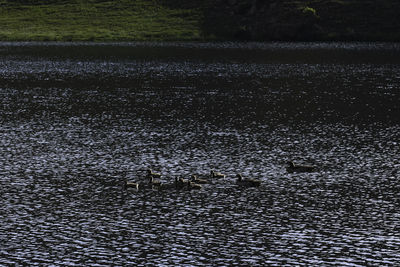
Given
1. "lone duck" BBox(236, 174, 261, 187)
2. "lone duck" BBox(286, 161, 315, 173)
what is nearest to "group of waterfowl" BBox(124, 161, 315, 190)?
"lone duck" BBox(236, 174, 261, 187)

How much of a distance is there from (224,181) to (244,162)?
268 inches

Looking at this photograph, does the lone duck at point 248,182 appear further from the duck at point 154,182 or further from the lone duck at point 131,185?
the lone duck at point 131,185

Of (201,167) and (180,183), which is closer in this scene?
(180,183)

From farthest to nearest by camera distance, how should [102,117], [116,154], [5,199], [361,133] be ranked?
[102,117]
[361,133]
[116,154]
[5,199]

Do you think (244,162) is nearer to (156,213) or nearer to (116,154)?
(116,154)

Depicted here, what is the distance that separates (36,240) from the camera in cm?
3953

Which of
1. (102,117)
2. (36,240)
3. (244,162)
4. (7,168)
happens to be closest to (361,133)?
(244,162)

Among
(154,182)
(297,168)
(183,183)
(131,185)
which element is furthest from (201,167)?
(131,185)

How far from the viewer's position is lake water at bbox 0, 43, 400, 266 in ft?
126

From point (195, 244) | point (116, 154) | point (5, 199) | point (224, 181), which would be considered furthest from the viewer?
point (116, 154)

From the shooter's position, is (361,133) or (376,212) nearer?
(376,212)

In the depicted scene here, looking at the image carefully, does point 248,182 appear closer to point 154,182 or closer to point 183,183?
point 183,183

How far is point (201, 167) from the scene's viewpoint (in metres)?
57.9

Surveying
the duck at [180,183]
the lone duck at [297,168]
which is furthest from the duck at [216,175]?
the lone duck at [297,168]
